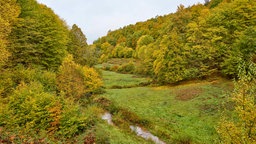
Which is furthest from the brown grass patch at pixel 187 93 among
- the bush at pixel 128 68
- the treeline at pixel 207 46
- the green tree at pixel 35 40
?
the bush at pixel 128 68

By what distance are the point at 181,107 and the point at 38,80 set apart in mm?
17936

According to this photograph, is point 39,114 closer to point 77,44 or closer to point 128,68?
point 77,44

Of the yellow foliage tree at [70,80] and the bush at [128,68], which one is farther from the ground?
the yellow foliage tree at [70,80]

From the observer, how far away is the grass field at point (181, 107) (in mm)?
23019

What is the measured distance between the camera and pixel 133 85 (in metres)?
49.0

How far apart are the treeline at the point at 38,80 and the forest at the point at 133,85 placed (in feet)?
0.26

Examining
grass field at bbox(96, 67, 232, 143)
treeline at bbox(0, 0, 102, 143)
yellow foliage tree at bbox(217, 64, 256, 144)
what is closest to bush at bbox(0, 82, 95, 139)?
treeline at bbox(0, 0, 102, 143)

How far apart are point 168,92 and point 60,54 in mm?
18459

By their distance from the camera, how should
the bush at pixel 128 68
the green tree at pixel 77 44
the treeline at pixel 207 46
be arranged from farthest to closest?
the bush at pixel 128 68 → the green tree at pixel 77 44 → the treeline at pixel 207 46

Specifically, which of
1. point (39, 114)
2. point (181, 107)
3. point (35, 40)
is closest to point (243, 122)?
point (39, 114)

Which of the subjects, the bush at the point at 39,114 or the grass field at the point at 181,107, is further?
the grass field at the point at 181,107

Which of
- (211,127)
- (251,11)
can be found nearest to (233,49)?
(251,11)

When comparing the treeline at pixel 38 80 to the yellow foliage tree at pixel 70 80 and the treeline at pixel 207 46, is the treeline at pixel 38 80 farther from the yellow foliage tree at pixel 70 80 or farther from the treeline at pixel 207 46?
the treeline at pixel 207 46

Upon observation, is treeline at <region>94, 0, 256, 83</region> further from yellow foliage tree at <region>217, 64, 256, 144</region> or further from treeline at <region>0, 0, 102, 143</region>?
yellow foliage tree at <region>217, 64, 256, 144</region>
